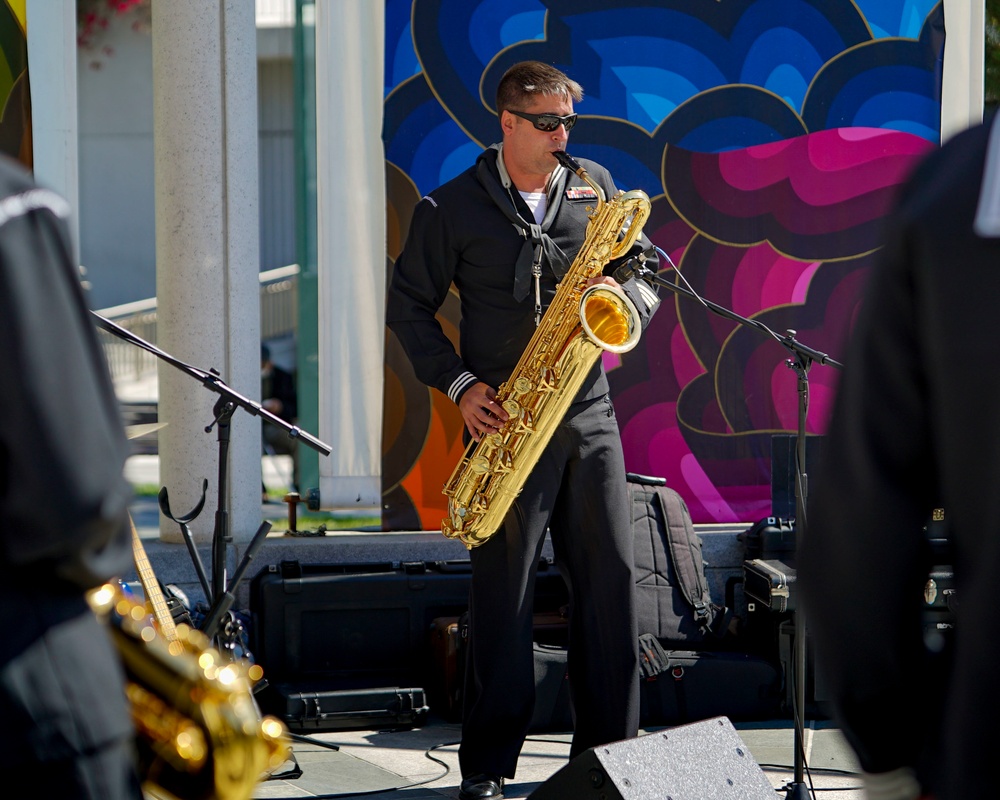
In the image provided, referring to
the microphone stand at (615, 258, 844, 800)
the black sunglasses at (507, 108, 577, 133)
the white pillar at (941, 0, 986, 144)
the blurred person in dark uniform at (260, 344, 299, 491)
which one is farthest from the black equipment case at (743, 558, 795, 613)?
the blurred person in dark uniform at (260, 344, 299, 491)

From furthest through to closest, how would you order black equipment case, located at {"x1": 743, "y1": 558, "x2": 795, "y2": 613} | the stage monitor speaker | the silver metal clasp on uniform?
black equipment case, located at {"x1": 743, "y1": 558, "x2": 795, "y2": 613} → the silver metal clasp on uniform → the stage monitor speaker

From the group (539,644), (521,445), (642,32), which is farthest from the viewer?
(642,32)

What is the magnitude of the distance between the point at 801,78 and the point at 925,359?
14.5 ft

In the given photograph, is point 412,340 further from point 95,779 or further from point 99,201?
point 99,201

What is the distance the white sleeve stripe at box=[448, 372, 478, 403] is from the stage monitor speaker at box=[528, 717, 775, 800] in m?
1.10

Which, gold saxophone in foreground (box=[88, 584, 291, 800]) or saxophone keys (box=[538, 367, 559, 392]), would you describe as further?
saxophone keys (box=[538, 367, 559, 392])

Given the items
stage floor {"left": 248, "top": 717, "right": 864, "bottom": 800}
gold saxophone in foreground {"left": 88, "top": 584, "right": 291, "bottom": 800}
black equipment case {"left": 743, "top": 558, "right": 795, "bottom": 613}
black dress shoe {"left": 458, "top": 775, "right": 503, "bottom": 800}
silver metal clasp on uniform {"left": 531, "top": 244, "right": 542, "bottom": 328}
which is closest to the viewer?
gold saxophone in foreground {"left": 88, "top": 584, "right": 291, "bottom": 800}

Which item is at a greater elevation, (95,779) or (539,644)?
(95,779)

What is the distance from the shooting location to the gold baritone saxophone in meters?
3.72

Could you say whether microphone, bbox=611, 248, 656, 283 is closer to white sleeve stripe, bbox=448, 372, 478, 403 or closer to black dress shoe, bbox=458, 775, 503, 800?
white sleeve stripe, bbox=448, 372, 478, 403

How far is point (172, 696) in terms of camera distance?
1545 millimetres

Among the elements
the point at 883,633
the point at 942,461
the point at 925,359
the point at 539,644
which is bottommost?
the point at 539,644

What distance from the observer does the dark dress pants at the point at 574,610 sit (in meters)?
3.75

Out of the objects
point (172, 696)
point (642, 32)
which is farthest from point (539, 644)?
point (172, 696)
